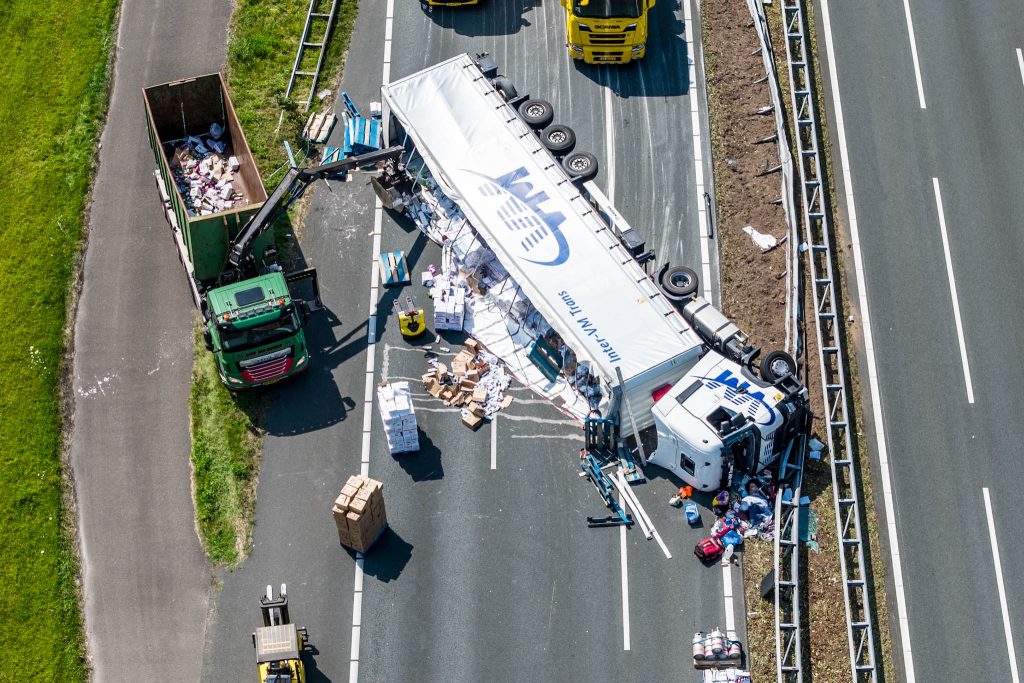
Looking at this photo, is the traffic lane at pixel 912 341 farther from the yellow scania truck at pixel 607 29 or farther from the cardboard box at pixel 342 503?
the cardboard box at pixel 342 503

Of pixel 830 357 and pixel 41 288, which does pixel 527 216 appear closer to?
pixel 830 357

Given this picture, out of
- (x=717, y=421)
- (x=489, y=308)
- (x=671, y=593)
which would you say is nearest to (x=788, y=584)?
(x=671, y=593)

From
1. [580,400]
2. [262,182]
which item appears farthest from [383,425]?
[262,182]

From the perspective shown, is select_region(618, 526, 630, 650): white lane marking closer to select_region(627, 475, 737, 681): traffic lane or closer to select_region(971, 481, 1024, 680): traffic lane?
select_region(627, 475, 737, 681): traffic lane

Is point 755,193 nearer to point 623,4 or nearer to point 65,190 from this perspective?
point 623,4

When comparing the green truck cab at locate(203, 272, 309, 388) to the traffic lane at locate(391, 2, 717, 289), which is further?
the traffic lane at locate(391, 2, 717, 289)

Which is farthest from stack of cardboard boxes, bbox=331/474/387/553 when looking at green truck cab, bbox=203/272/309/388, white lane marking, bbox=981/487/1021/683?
white lane marking, bbox=981/487/1021/683
